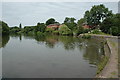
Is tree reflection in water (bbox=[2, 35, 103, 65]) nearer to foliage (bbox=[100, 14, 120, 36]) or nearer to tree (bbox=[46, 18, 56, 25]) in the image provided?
foliage (bbox=[100, 14, 120, 36])

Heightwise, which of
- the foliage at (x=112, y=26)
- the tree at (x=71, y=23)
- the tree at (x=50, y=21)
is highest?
the tree at (x=50, y=21)

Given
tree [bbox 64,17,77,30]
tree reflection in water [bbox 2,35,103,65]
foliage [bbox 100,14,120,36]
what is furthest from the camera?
tree [bbox 64,17,77,30]

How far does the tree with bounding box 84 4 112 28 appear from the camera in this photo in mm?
53784

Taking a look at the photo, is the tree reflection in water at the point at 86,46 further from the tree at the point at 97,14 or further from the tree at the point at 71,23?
the tree at the point at 71,23

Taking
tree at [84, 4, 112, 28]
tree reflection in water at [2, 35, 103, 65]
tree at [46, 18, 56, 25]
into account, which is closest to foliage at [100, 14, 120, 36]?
tree at [84, 4, 112, 28]

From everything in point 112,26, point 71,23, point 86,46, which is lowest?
point 86,46

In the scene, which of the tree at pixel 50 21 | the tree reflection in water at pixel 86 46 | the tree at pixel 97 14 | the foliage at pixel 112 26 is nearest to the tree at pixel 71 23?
the tree at pixel 97 14

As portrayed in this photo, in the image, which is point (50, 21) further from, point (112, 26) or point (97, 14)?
point (112, 26)

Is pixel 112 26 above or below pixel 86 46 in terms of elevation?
above

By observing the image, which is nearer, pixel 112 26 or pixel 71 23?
pixel 112 26

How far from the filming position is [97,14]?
178 feet

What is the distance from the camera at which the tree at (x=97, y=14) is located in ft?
176

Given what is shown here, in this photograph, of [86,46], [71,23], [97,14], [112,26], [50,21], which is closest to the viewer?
[86,46]

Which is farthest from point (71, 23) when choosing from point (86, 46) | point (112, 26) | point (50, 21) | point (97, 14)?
point (86, 46)
